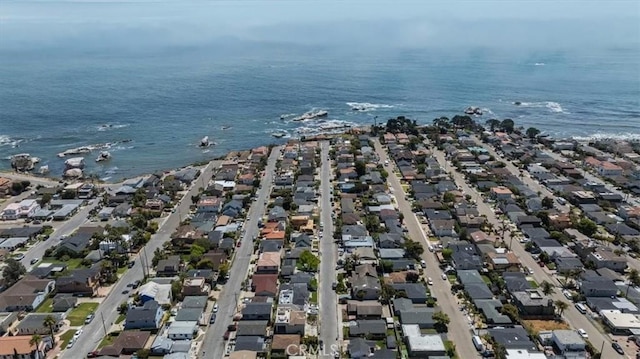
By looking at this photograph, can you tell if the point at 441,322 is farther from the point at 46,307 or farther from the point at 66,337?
the point at 46,307

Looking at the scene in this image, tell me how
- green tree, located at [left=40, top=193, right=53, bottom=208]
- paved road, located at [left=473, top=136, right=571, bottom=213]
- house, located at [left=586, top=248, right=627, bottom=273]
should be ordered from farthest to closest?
green tree, located at [left=40, top=193, right=53, bottom=208]
paved road, located at [left=473, top=136, right=571, bottom=213]
house, located at [left=586, top=248, right=627, bottom=273]

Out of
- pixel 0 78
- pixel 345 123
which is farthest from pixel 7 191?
pixel 0 78

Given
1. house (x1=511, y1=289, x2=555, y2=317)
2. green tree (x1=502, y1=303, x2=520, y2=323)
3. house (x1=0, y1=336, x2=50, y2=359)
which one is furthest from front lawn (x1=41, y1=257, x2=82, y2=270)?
house (x1=511, y1=289, x2=555, y2=317)

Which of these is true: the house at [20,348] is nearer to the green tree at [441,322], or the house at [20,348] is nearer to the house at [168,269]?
the house at [168,269]

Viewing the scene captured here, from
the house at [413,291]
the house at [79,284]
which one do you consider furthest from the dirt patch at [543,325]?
the house at [79,284]

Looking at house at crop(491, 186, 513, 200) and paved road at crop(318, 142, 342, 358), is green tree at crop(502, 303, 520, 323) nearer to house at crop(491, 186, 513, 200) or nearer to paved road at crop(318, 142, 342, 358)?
paved road at crop(318, 142, 342, 358)

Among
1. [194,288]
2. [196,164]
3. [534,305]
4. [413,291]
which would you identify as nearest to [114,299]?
[194,288]
